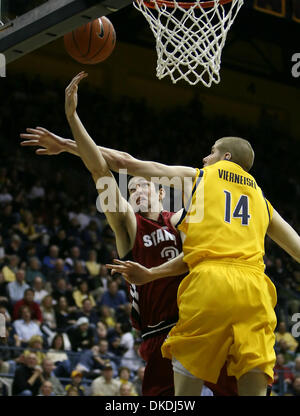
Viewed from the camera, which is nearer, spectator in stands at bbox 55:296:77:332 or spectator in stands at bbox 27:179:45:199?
spectator in stands at bbox 55:296:77:332

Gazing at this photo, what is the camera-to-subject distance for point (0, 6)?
5.25 m

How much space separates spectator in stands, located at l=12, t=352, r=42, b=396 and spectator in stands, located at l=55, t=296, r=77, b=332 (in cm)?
153

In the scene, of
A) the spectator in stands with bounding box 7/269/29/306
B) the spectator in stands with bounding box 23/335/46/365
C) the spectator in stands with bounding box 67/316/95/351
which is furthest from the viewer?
the spectator in stands with bounding box 7/269/29/306

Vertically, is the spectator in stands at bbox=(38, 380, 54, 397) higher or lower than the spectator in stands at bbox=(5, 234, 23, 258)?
lower

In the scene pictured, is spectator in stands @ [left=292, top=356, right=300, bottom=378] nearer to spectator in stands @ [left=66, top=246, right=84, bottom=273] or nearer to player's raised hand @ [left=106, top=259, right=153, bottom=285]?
spectator in stands @ [left=66, top=246, right=84, bottom=273]

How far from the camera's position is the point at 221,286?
3688 millimetres

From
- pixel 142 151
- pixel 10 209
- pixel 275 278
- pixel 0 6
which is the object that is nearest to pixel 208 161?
pixel 0 6

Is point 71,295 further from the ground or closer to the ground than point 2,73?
closer to the ground

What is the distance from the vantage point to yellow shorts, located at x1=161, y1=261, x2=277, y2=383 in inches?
144

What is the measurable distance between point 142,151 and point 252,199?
12618 mm

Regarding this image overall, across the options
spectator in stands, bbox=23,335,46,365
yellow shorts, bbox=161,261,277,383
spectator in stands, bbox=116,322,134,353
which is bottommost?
spectator in stands, bbox=116,322,134,353

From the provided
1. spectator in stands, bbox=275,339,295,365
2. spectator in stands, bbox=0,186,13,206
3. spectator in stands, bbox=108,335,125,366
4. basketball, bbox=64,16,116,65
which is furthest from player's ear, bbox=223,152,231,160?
spectator in stands, bbox=0,186,13,206

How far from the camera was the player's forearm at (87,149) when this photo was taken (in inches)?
159
